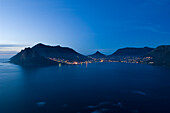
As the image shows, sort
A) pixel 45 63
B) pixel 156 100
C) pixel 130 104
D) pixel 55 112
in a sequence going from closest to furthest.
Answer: pixel 55 112
pixel 130 104
pixel 156 100
pixel 45 63

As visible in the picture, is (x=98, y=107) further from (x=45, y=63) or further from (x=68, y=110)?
(x=45, y=63)

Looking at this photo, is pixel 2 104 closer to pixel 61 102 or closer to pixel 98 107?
pixel 61 102

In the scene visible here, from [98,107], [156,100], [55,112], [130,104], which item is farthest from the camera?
[156,100]

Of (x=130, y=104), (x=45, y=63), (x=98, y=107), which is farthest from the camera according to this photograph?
(x=45, y=63)

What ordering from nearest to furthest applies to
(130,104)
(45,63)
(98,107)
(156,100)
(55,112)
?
1. (55,112)
2. (98,107)
3. (130,104)
4. (156,100)
5. (45,63)

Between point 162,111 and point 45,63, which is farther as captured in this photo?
point 45,63

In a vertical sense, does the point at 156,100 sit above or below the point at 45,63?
below

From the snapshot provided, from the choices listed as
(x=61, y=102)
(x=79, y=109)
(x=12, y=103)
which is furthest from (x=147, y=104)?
(x=12, y=103)

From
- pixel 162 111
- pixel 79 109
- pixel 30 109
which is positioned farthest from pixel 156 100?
pixel 30 109

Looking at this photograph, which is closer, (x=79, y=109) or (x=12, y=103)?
(x=79, y=109)
